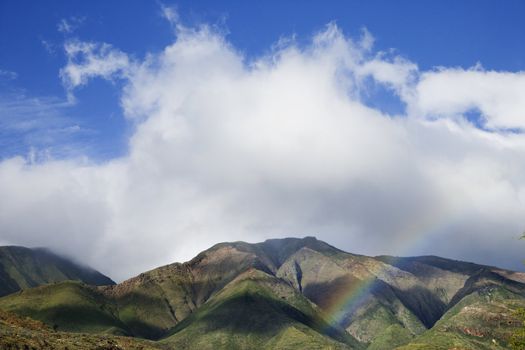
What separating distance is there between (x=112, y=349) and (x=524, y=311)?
113m

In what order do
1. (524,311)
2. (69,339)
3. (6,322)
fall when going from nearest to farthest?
(524,311) → (69,339) → (6,322)

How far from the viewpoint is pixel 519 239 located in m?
65.4

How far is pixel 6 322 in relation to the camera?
510 feet

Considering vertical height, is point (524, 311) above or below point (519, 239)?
below

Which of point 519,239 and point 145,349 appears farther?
point 145,349

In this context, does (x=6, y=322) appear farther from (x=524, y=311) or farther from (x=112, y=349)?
(x=524, y=311)

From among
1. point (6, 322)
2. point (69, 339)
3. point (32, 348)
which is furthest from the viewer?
point (6, 322)

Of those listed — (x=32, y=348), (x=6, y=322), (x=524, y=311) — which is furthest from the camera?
(x=6, y=322)

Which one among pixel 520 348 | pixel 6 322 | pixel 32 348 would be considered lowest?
pixel 520 348

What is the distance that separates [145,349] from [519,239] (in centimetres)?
12349

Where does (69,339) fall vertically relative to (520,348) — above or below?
above

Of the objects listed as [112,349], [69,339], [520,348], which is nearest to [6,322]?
[69,339]

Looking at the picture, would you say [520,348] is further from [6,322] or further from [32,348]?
[6,322]

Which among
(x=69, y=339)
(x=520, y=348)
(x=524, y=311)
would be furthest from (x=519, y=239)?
(x=69, y=339)
